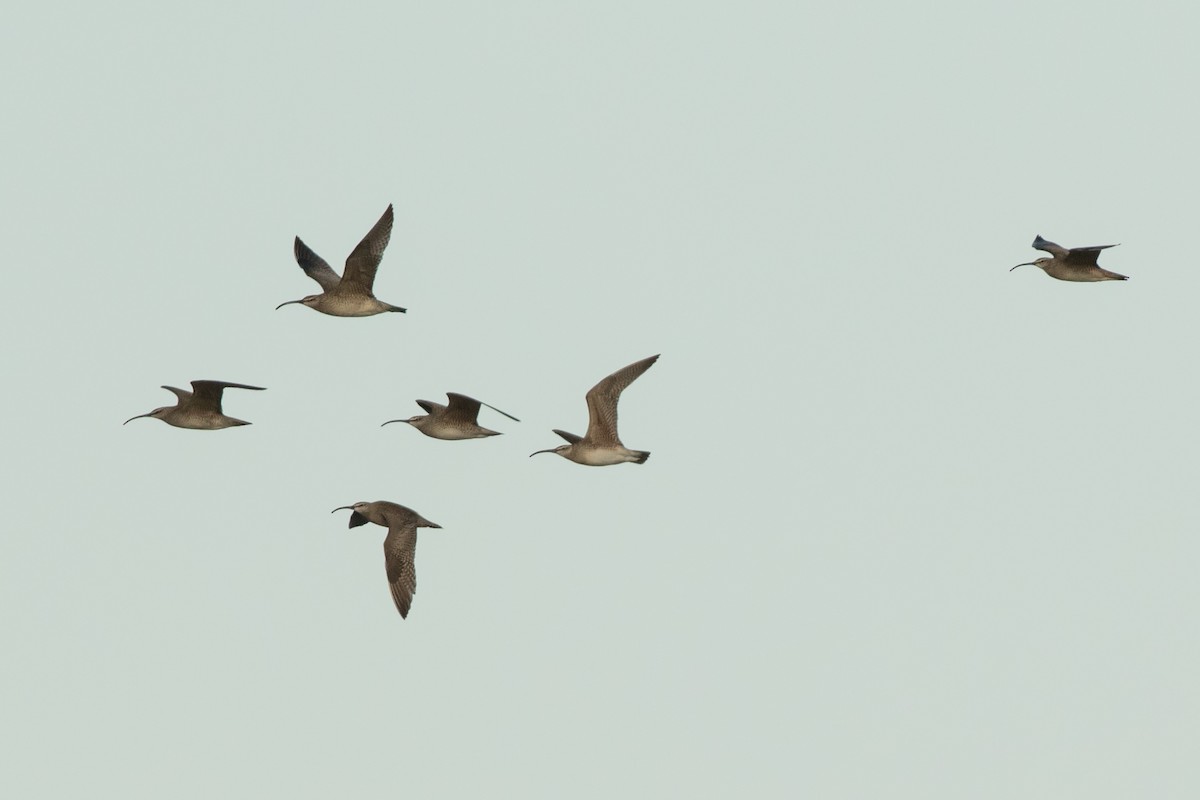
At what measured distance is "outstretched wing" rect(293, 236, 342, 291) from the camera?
3306 cm

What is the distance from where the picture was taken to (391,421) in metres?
31.9

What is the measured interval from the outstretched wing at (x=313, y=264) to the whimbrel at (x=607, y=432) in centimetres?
596

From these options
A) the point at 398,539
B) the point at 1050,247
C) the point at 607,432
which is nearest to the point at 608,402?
the point at 607,432

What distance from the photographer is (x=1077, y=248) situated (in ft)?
104

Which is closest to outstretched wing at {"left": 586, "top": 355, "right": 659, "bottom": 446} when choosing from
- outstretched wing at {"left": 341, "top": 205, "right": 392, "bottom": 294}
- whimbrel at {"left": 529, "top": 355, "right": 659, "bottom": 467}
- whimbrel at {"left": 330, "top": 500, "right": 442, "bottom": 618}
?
whimbrel at {"left": 529, "top": 355, "right": 659, "bottom": 467}

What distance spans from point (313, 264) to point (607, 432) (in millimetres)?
7211

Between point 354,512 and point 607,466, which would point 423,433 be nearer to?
point 354,512

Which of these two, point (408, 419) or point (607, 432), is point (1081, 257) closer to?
point (607, 432)

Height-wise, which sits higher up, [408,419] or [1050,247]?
[1050,247]

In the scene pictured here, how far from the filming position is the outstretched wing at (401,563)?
30016 millimetres

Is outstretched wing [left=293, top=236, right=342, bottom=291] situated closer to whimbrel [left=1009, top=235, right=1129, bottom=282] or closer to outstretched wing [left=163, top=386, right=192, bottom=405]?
outstretched wing [left=163, top=386, right=192, bottom=405]

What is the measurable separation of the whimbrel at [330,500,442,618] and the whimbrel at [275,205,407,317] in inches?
122

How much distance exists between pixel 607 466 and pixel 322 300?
5.47 m

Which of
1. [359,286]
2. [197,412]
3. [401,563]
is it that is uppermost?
[359,286]
